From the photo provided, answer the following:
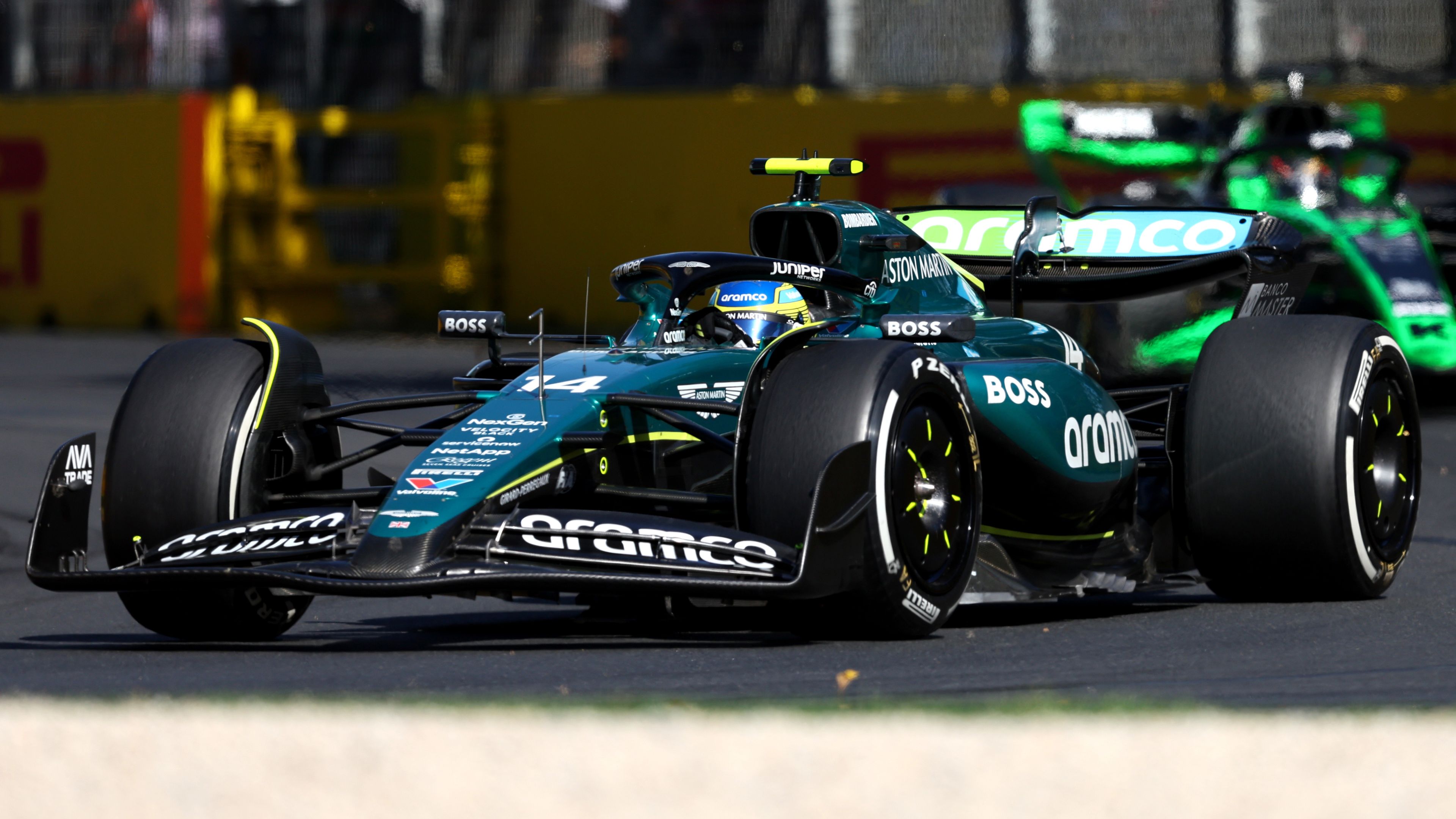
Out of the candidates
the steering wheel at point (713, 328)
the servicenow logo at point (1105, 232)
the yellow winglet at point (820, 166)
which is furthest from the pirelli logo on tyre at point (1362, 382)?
the steering wheel at point (713, 328)

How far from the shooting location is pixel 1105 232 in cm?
851

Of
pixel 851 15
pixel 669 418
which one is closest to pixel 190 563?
pixel 669 418

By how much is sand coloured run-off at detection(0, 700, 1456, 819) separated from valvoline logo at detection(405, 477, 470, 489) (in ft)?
4.08

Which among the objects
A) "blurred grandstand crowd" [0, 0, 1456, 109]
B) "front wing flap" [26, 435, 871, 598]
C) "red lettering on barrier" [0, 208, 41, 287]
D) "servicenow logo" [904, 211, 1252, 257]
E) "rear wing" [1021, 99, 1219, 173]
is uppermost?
"blurred grandstand crowd" [0, 0, 1456, 109]

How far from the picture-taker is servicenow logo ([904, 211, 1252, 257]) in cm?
830

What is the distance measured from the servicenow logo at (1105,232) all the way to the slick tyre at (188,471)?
2.78 m

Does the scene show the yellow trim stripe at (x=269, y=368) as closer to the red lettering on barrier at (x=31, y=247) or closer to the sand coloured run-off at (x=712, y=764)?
the sand coloured run-off at (x=712, y=764)

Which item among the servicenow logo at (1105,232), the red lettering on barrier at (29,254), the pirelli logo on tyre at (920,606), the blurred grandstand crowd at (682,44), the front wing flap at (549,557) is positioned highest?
the blurred grandstand crowd at (682,44)

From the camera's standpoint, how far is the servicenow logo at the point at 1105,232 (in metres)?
8.30

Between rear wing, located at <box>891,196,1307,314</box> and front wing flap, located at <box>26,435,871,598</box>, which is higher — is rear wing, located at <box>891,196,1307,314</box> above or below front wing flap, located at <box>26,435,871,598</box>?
above

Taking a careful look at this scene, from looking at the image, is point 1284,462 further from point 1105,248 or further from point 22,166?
point 22,166

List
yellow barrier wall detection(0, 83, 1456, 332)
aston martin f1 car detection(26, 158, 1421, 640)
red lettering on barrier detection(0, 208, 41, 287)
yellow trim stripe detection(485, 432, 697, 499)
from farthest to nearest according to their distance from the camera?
red lettering on barrier detection(0, 208, 41, 287)
yellow barrier wall detection(0, 83, 1456, 332)
yellow trim stripe detection(485, 432, 697, 499)
aston martin f1 car detection(26, 158, 1421, 640)

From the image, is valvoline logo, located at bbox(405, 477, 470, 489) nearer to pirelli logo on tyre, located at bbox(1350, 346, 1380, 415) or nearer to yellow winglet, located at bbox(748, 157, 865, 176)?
yellow winglet, located at bbox(748, 157, 865, 176)

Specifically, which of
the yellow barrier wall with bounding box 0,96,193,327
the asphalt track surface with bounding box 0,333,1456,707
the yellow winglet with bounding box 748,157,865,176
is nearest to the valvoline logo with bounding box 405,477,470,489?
the asphalt track surface with bounding box 0,333,1456,707
